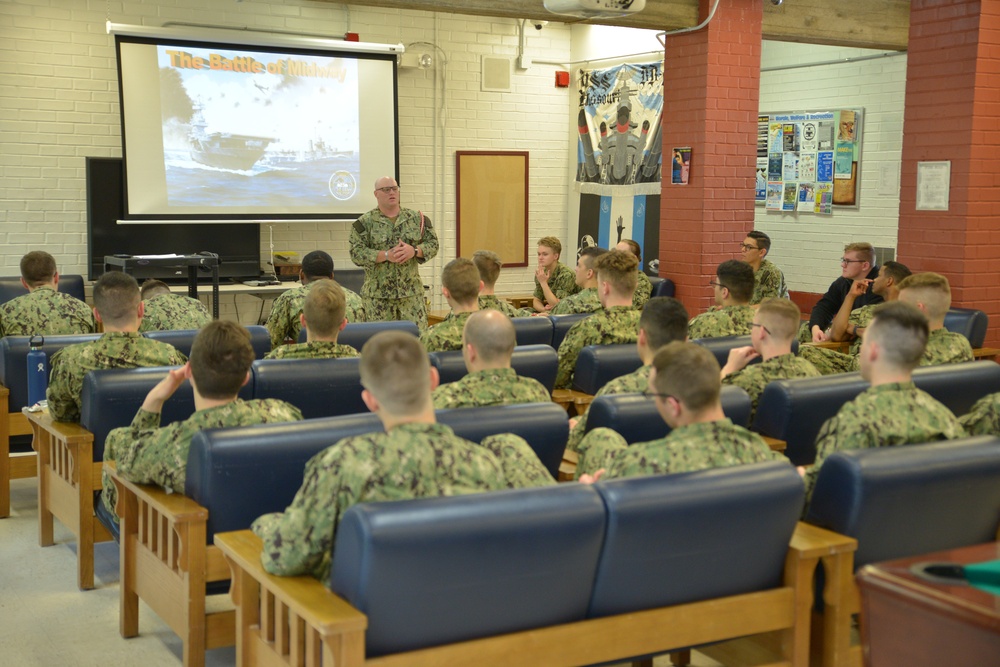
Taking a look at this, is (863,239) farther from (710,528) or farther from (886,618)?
(886,618)

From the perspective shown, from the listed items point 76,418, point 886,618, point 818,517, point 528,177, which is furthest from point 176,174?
point 886,618

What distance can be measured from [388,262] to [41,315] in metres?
2.49

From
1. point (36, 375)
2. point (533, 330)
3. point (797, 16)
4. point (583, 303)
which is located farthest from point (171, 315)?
point (797, 16)

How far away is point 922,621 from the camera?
1.61 meters

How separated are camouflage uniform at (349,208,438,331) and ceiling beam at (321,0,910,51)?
139 cm

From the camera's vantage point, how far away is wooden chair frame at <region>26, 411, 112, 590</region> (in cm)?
391

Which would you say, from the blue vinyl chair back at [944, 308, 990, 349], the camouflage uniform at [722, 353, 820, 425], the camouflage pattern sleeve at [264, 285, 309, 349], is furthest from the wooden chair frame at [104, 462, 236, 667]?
the blue vinyl chair back at [944, 308, 990, 349]

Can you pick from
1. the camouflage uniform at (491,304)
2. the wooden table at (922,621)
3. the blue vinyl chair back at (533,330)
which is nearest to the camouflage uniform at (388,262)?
the camouflage uniform at (491,304)

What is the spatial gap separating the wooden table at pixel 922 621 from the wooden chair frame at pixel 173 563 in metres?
1.85

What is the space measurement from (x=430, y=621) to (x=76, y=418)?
96.6 inches

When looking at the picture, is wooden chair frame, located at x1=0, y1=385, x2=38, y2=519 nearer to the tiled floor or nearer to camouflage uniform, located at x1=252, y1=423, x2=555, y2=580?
the tiled floor

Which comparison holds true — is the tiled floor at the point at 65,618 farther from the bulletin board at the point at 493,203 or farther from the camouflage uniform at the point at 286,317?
the bulletin board at the point at 493,203

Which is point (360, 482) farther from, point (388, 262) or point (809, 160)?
point (809, 160)

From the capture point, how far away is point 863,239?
9422mm
